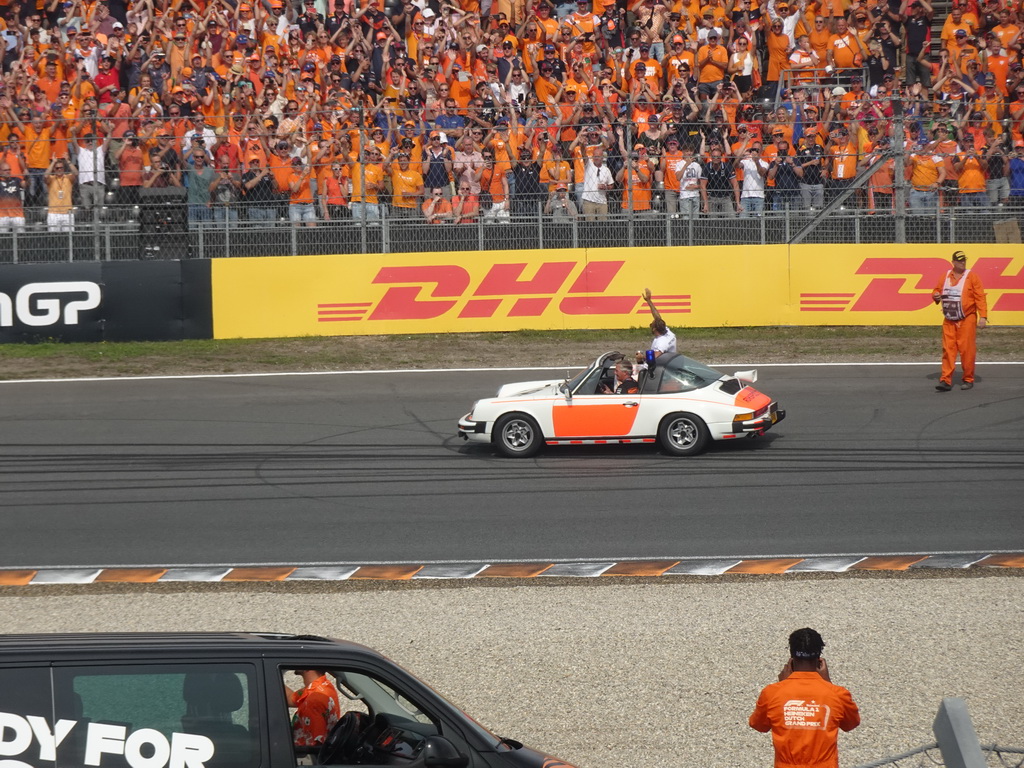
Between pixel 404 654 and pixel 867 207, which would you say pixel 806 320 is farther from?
pixel 404 654

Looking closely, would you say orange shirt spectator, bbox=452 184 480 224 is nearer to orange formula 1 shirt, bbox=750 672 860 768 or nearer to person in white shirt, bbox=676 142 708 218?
person in white shirt, bbox=676 142 708 218

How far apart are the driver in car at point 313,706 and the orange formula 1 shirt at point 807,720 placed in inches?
72.5

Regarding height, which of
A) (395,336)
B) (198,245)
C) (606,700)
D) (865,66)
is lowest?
(606,700)

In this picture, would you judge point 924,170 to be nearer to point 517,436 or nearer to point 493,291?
point 493,291

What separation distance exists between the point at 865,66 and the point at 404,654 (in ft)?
59.5

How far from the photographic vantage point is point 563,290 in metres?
20.4

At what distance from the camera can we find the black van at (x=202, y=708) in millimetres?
4508

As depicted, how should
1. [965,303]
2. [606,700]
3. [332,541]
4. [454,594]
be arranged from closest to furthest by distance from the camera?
[606,700], [454,594], [332,541], [965,303]

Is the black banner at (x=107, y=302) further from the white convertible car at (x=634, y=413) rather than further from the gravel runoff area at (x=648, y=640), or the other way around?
the gravel runoff area at (x=648, y=640)

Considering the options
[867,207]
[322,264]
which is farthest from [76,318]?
[867,207]

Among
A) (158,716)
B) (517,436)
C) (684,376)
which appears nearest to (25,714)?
(158,716)

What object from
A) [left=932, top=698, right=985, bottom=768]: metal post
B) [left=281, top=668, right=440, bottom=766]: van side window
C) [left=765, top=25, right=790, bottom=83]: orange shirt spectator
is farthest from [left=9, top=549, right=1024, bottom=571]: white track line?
[left=765, top=25, right=790, bottom=83]: orange shirt spectator

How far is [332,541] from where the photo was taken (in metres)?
11.2

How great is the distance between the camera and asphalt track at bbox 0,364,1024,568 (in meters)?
10.9
